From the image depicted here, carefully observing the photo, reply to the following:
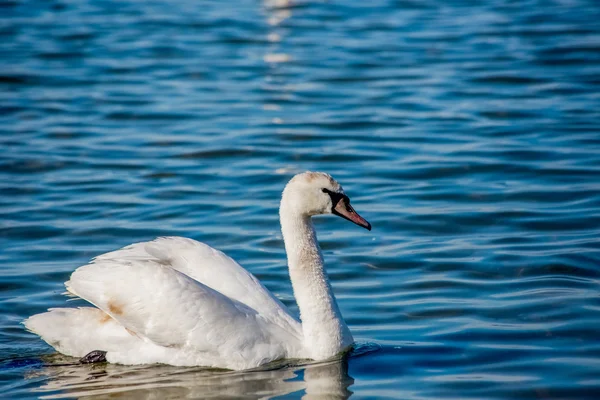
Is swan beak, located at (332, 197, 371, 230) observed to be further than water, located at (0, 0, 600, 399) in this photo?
Yes

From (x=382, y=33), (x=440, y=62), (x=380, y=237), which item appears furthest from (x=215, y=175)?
(x=382, y=33)

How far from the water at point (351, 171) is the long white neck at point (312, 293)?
161mm

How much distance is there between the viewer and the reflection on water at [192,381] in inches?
278

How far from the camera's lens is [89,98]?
1677 cm

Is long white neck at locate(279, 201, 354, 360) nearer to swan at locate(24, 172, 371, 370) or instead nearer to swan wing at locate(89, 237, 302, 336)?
swan at locate(24, 172, 371, 370)

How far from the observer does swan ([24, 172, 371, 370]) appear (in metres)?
7.39

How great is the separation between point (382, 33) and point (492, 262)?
12.1 meters

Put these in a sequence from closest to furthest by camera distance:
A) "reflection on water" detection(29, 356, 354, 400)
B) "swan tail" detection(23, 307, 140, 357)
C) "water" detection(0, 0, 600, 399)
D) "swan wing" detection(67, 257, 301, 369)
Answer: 1. "reflection on water" detection(29, 356, 354, 400)
2. "swan wing" detection(67, 257, 301, 369)
3. "water" detection(0, 0, 600, 399)
4. "swan tail" detection(23, 307, 140, 357)

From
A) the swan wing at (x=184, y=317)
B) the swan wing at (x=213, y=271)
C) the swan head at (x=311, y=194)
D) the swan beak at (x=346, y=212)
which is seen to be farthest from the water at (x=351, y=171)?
the swan head at (x=311, y=194)

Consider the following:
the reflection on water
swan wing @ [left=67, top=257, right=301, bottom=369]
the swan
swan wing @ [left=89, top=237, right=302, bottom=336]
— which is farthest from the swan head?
the reflection on water

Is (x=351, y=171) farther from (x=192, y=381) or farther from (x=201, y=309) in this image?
(x=192, y=381)

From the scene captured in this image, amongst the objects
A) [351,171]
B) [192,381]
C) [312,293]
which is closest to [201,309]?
[192,381]

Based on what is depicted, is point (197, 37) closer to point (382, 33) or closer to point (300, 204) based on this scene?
point (382, 33)

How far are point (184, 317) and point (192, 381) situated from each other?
0.43 meters
